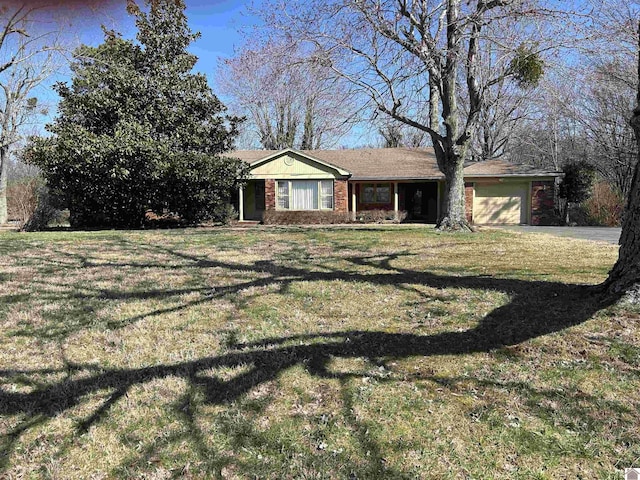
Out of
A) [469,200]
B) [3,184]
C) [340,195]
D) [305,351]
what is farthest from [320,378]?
[3,184]

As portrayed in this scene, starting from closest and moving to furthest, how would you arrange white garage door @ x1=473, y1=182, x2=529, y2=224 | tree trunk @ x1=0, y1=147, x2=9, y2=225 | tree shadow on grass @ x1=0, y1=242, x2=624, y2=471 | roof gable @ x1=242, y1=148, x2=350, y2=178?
tree shadow on grass @ x1=0, y1=242, x2=624, y2=471
white garage door @ x1=473, y1=182, x2=529, y2=224
roof gable @ x1=242, y1=148, x2=350, y2=178
tree trunk @ x1=0, y1=147, x2=9, y2=225

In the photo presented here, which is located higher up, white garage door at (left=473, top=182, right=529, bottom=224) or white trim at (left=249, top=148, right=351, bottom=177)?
white trim at (left=249, top=148, right=351, bottom=177)

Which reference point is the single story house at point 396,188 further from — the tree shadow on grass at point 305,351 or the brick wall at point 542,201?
the tree shadow on grass at point 305,351

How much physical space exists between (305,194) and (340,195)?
5.89ft

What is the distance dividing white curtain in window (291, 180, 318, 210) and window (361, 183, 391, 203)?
2.71 metres

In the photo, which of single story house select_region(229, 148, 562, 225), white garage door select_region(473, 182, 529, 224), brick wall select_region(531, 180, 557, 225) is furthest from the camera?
white garage door select_region(473, 182, 529, 224)

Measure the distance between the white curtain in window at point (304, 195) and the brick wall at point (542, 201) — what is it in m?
10.7

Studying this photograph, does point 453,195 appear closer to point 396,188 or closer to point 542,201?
point 396,188

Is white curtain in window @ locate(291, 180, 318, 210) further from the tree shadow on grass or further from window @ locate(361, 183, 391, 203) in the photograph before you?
the tree shadow on grass

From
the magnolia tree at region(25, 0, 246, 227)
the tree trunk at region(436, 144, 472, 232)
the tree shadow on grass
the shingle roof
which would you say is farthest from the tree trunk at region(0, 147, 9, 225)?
the tree shadow on grass

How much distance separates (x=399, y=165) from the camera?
23250mm

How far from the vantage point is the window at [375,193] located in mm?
22938

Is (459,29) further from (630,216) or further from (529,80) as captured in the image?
(630,216)

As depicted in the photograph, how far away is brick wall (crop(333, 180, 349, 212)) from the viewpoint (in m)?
22.0
